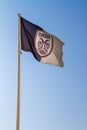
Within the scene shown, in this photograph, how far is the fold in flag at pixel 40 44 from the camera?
43.7 feet

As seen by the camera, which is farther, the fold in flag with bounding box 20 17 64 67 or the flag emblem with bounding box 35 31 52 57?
the flag emblem with bounding box 35 31 52 57

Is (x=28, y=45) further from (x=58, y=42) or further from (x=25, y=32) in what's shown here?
(x=58, y=42)

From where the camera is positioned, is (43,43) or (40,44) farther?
(43,43)

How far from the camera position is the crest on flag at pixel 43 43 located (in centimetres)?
1366

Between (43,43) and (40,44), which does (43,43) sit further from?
(40,44)

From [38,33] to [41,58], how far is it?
44.6 inches

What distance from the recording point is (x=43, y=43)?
46.1 ft

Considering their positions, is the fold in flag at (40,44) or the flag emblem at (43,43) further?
the flag emblem at (43,43)

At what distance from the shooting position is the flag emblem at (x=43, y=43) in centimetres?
1366

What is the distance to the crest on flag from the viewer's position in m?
13.7

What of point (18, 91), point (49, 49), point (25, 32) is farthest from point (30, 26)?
point (18, 91)

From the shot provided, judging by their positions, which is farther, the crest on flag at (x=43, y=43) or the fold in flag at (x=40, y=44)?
the crest on flag at (x=43, y=43)

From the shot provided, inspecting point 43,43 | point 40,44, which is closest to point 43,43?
point 43,43

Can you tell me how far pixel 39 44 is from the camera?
13.7 meters
